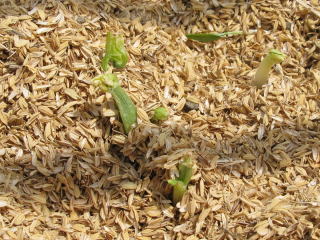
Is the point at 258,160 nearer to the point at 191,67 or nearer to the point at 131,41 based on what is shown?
the point at 191,67

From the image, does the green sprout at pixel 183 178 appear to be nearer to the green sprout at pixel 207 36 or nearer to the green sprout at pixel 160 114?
the green sprout at pixel 160 114

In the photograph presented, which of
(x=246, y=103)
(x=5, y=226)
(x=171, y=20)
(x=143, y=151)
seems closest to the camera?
(x=5, y=226)

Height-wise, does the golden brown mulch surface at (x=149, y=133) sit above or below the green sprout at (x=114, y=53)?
below

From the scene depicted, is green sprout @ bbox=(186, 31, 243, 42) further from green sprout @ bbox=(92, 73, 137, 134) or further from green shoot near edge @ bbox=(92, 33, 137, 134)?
green sprout @ bbox=(92, 73, 137, 134)

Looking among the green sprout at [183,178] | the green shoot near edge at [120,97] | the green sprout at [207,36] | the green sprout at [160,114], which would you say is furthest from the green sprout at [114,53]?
the green sprout at [183,178]

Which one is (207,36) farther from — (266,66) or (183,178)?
(183,178)

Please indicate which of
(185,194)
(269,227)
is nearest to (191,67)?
(185,194)

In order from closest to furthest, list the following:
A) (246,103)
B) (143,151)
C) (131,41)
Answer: (143,151), (246,103), (131,41)

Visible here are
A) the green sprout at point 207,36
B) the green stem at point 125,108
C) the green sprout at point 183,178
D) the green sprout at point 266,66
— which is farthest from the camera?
the green sprout at point 207,36
